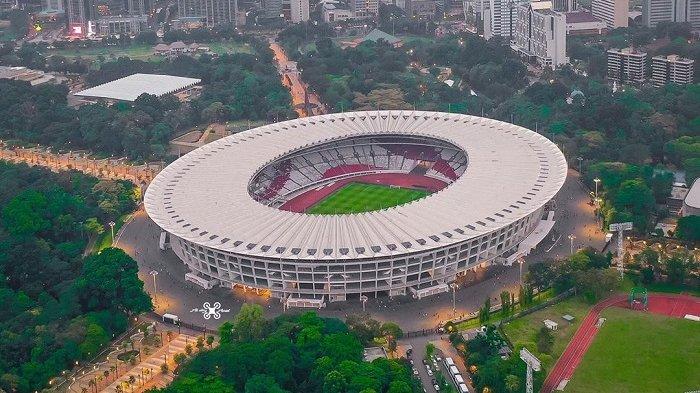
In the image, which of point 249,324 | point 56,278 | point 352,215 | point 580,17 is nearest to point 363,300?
point 352,215

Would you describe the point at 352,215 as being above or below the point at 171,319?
above

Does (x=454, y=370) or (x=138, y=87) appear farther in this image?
(x=138, y=87)

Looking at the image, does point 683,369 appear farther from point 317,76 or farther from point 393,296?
point 317,76

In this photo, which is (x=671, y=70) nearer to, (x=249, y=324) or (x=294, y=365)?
(x=249, y=324)

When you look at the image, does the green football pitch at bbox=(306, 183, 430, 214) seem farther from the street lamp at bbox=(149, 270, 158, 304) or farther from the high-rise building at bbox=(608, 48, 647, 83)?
the high-rise building at bbox=(608, 48, 647, 83)

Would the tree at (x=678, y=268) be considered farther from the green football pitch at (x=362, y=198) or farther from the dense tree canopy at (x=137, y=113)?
the dense tree canopy at (x=137, y=113)

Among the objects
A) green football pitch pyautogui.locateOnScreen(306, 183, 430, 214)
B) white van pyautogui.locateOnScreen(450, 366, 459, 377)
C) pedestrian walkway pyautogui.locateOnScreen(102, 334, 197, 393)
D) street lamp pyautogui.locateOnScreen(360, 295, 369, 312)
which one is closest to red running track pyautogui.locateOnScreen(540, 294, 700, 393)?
white van pyautogui.locateOnScreen(450, 366, 459, 377)

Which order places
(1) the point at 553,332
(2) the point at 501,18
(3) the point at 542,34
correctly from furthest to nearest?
(2) the point at 501,18
(3) the point at 542,34
(1) the point at 553,332

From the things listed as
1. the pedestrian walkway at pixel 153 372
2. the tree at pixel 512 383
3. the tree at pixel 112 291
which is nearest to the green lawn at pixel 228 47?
the tree at pixel 112 291
